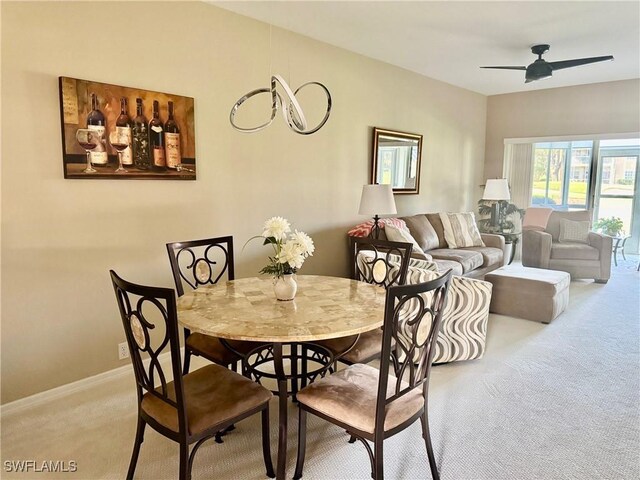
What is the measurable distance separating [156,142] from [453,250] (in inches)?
143

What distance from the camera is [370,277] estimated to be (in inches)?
120

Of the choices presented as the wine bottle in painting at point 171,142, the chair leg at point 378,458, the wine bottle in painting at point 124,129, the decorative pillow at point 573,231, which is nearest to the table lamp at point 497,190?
the decorative pillow at point 573,231

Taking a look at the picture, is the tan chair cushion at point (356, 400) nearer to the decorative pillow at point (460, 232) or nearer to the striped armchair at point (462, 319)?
the striped armchair at point (462, 319)

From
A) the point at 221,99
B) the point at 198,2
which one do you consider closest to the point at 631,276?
the point at 221,99

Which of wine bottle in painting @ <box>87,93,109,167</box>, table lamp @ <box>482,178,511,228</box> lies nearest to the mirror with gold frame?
table lamp @ <box>482,178,511,228</box>

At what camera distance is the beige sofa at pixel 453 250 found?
473 cm

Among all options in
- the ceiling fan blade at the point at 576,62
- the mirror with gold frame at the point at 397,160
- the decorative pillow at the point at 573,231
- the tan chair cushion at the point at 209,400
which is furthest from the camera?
the decorative pillow at the point at 573,231

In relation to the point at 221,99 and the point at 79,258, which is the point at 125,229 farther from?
the point at 221,99

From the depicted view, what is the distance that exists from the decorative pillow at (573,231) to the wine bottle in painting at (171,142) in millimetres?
5320

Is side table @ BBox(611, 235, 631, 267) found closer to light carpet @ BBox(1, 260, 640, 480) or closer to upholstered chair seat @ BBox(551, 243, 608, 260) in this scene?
upholstered chair seat @ BBox(551, 243, 608, 260)

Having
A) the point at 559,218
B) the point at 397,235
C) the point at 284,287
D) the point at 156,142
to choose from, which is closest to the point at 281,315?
the point at 284,287

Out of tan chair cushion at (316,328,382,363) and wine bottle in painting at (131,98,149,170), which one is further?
wine bottle in painting at (131,98,149,170)

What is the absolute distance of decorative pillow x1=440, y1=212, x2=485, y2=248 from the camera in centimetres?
548

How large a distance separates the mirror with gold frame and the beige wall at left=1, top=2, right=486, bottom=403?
1.60 ft
